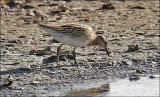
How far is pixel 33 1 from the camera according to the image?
50.3 ft

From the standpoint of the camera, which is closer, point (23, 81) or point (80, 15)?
point (23, 81)

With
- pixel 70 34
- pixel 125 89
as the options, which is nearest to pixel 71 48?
pixel 70 34

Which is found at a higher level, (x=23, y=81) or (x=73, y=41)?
(x=73, y=41)

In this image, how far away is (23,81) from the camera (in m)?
8.95

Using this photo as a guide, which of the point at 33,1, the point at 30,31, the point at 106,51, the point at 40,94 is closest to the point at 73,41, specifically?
the point at 106,51

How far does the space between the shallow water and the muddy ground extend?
325 mm

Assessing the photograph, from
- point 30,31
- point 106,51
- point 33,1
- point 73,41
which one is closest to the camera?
point 73,41

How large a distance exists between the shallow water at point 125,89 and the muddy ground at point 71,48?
0.32 metres

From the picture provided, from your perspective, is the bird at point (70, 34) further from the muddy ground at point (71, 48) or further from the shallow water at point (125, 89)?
the shallow water at point (125, 89)

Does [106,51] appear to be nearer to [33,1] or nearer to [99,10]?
[99,10]

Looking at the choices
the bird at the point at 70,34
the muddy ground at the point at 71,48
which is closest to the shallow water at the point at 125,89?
the muddy ground at the point at 71,48

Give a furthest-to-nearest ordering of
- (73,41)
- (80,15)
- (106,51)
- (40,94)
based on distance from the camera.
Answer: (80,15) → (106,51) → (73,41) → (40,94)

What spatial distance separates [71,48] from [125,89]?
2583 millimetres

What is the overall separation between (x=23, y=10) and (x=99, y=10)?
7.80 ft
